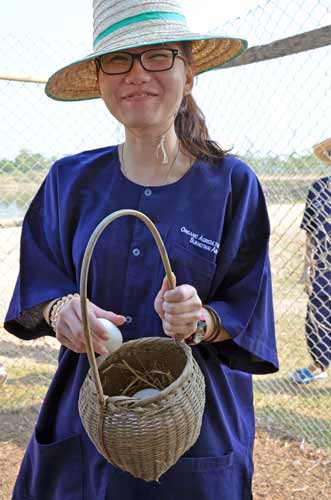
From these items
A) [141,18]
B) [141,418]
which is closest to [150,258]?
[141,418]

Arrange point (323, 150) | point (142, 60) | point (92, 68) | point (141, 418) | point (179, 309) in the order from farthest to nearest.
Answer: point (323, 150)
point (92, 68)
point (142, 60)
point (179, 309)
point (141, 418)

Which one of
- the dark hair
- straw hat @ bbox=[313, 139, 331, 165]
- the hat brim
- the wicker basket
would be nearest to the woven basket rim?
the wicker basket

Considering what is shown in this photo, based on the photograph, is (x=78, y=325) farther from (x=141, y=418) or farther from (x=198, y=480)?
(x=198, y=480)

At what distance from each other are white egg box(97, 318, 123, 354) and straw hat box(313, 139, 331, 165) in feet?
6.10

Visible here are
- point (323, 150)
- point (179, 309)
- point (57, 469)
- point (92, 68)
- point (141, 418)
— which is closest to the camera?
point (141, 418)

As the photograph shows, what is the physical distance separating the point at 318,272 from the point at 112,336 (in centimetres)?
268

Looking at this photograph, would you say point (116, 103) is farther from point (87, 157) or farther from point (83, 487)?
point (83, 487)

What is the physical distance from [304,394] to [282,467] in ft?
3.20

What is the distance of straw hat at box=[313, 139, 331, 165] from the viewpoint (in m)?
2.73

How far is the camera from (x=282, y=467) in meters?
3.05

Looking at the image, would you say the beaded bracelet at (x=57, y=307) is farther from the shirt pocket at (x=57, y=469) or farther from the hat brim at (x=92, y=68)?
the hat brim at (x=92, y=68)

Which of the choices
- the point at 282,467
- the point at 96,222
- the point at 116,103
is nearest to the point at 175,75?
the point at 116,103

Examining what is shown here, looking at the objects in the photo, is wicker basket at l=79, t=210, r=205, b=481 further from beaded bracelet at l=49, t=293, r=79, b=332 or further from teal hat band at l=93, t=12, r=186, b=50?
teal hat band at l=93, t=12, r=186, b=50

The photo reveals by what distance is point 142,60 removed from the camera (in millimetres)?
1241
